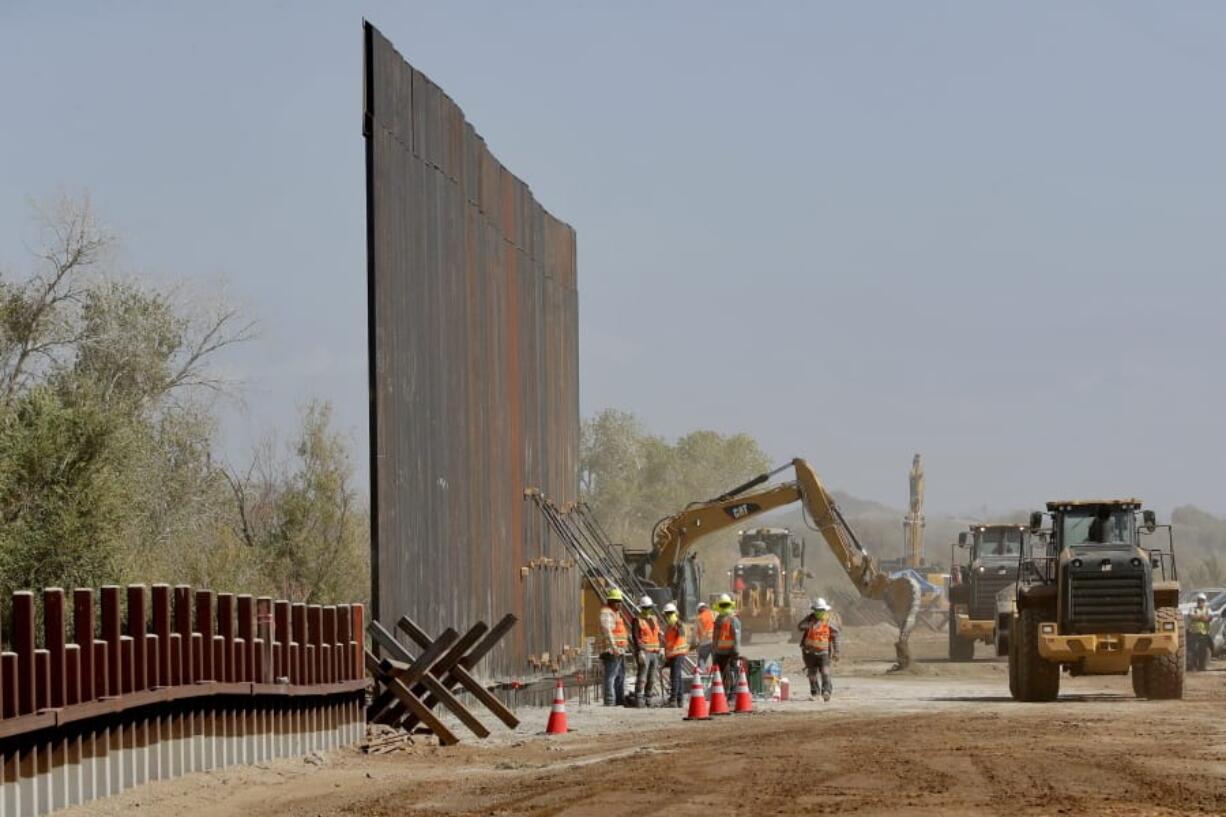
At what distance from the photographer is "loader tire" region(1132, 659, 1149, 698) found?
33406 mm

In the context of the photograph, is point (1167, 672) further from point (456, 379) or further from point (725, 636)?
point (456, 379)

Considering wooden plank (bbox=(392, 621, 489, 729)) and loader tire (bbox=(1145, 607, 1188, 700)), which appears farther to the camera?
loader tire (bbox=(1145, 607, 1188, 700))

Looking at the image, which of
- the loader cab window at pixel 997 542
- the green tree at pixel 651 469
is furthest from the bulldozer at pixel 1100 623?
the green tree at pixel 651 469

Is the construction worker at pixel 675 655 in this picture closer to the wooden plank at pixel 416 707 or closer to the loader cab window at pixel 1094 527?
the loader cab window at pixel 1094 527

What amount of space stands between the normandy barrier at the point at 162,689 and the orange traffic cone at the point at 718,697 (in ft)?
23.1

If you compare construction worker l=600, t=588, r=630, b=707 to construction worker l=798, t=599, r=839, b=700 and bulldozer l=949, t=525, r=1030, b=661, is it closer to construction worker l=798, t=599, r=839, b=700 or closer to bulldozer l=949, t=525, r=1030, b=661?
construction worker l=798, t=599, r=839, b=700

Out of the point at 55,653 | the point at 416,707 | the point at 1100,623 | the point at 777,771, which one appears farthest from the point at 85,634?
the point at 1100,623

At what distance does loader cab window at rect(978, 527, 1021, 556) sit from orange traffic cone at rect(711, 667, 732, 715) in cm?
2244

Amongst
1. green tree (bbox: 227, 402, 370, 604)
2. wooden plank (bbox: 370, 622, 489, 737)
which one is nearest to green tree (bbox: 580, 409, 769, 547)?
green tree (bbox: 227, 402, 370, 604)

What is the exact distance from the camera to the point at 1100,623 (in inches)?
1284

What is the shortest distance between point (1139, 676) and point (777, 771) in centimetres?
1593

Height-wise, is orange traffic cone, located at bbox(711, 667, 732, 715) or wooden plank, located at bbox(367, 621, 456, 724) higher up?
wooden plank, located at bbox(367, 621, 456, 724)

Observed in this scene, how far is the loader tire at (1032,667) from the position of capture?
109 feet

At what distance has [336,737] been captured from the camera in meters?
23.4
